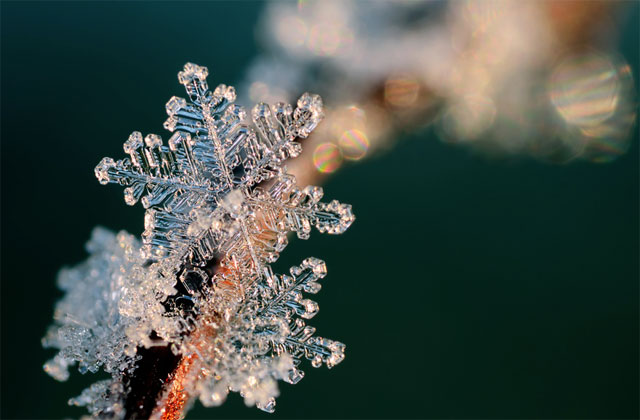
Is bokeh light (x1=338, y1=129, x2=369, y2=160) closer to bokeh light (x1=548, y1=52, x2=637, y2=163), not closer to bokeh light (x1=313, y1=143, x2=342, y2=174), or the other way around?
bokeh light (x1=313, y1=143, x2=342, y2=174)

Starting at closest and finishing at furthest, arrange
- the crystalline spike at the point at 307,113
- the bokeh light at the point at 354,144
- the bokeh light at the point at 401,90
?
the crystalline spike at the point at 307,113 → the bokeh light at the point at 401,90 → the bokeh light at the point at 354,144

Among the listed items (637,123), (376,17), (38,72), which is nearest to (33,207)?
(38,72)

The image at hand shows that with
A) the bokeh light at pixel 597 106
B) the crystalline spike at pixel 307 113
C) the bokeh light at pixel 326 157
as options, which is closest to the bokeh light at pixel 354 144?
the bokeh light at pixel 326 157

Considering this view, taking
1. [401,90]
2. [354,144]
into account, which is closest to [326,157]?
[354,144]

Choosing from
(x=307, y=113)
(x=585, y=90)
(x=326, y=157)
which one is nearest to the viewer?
(x=307, y=113)

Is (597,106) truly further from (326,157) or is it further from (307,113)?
(307,113)

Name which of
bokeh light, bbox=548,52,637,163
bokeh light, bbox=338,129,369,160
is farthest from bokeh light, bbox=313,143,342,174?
bokeh light, bbox=548,52,637,163

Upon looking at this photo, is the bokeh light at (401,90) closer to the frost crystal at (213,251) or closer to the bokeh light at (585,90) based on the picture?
the frost crystal at (213,251)
